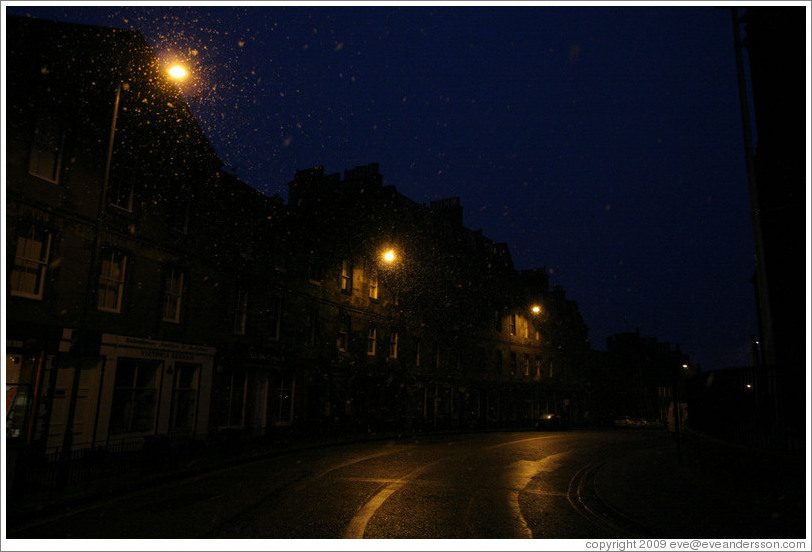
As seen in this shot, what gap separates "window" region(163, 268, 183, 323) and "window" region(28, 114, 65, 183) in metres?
5.33

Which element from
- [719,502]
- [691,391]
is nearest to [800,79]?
[691,391]

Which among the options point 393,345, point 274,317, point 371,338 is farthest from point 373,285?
point 274,317

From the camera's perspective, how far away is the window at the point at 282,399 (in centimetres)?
2636

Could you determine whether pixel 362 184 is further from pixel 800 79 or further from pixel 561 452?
pixel 800 79

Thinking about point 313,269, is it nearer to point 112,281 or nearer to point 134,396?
point 112,281

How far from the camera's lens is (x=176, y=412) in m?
21.4

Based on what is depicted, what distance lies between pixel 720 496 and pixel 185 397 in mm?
18236

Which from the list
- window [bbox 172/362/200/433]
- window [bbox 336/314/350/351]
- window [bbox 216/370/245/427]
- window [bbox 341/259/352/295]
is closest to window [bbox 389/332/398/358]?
window [bbox 336/314/350/351]

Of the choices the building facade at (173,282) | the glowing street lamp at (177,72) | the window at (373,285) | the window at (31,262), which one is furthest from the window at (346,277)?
the glowing street lamp at (177,72)

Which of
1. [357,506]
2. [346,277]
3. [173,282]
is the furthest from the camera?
[346,277]

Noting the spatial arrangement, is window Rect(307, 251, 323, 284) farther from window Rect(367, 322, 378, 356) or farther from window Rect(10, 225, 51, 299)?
window Rect(10, 225, 51, 299)

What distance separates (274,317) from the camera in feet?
87.5

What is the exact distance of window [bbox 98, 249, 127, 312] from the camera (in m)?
18.7

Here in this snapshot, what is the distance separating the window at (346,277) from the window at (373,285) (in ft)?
7.28
